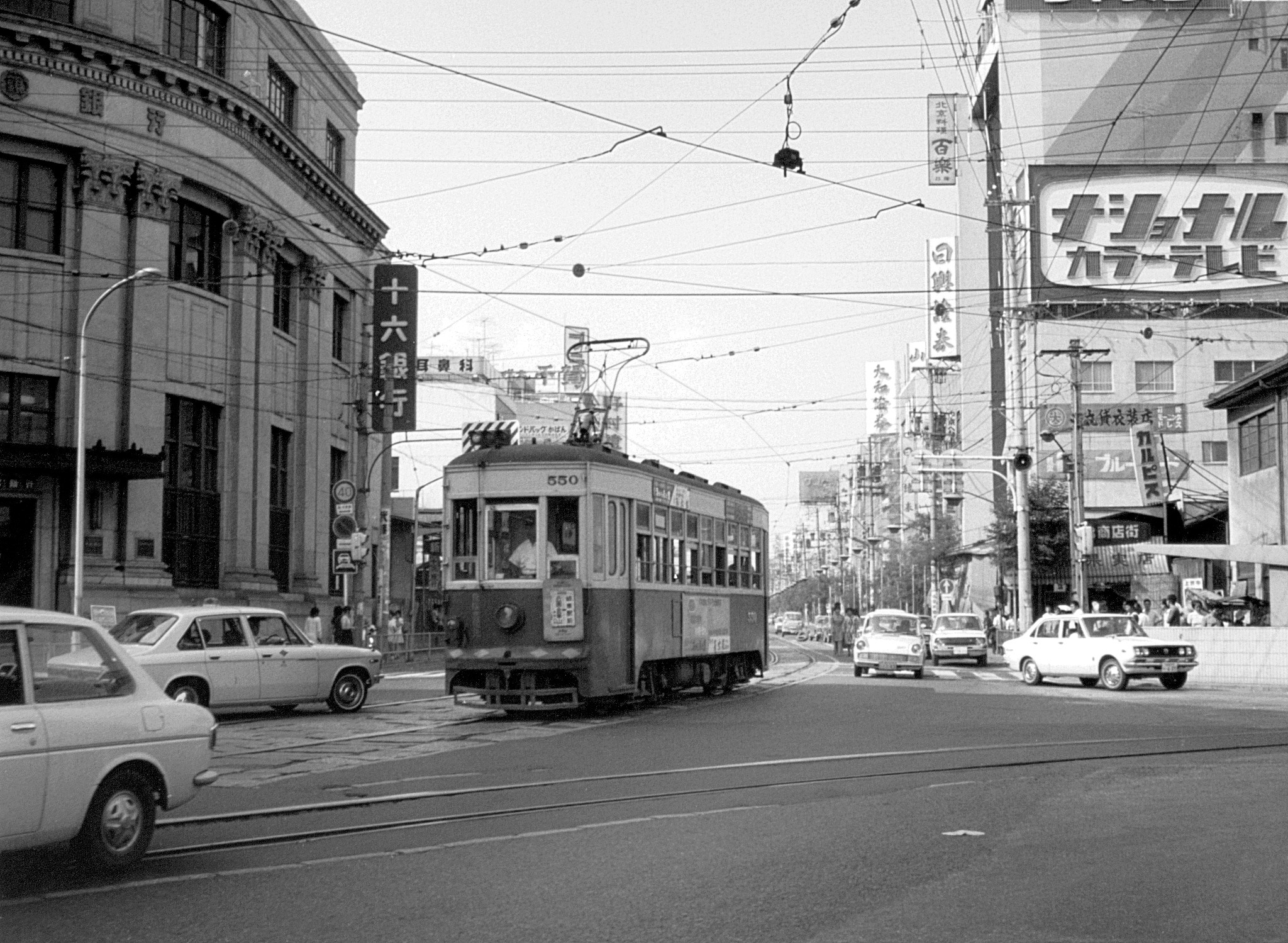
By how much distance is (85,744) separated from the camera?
7641 mm

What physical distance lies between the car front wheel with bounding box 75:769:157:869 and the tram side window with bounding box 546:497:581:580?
10146mm

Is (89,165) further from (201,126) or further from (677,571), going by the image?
(677,571)

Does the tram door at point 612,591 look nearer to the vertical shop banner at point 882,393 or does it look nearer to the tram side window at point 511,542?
the tram side window at point 511,542

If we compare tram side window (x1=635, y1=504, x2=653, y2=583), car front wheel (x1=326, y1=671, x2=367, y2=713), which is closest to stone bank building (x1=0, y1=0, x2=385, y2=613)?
car front wheel (x1=326, y1=671, x2=367, y2=713)

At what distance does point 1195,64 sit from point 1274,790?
5424 cm

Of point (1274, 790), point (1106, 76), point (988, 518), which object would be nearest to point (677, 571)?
point (1274, 790)

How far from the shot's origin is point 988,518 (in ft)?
234

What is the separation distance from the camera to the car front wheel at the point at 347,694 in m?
19.6

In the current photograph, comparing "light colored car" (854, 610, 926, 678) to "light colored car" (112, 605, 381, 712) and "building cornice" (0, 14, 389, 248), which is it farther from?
"building cornice" (0, 14, 389, 248)

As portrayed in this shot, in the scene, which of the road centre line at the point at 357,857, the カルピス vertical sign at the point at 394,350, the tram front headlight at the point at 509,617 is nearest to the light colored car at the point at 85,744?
the road centre line at the point at 357,857

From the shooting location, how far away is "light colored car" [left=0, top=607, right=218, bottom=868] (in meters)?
7.26

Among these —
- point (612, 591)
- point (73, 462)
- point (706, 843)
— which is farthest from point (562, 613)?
point (73, 462)

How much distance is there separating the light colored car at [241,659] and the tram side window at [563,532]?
11.6 ft

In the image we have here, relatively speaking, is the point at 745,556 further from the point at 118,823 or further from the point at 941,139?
the point at 941,139
